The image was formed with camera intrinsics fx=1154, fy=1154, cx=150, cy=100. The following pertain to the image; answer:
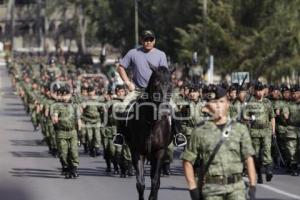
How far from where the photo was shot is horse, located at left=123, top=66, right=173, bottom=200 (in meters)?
15.7

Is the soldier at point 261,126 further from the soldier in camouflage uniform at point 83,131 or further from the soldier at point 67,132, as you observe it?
the soldier in camouflage uniform at point 83,131

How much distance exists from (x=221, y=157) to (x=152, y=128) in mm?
6086

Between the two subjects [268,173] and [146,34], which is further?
[268,173]

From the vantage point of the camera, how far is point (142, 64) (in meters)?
16.9

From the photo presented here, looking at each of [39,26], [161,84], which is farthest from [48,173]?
[39,26]

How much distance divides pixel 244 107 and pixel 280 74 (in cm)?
3375

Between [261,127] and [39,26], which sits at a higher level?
[39,26]

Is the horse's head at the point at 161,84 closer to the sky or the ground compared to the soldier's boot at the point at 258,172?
closer to the sky

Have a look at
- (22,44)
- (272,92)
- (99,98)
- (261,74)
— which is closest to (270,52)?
(261,74)

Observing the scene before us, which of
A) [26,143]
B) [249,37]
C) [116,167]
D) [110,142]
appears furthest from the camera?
[249,37]

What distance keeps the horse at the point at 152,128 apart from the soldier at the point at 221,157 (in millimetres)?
5136

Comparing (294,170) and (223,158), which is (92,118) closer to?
(294,170)

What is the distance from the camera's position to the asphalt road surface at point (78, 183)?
1767 cm

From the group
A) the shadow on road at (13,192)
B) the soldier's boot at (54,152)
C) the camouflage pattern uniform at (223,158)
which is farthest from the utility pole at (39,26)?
the camouflage pattern uniform at (223,158)
